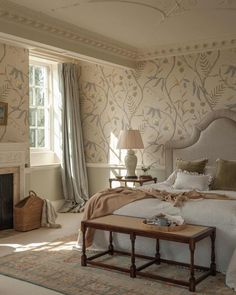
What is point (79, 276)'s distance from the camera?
12.1ft

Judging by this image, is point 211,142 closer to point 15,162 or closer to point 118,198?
point 118,198

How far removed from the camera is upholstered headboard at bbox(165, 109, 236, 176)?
5.87 meters

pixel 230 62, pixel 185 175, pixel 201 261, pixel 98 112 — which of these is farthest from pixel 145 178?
pixel 201 261

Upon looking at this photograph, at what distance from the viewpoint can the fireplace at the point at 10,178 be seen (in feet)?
18.2

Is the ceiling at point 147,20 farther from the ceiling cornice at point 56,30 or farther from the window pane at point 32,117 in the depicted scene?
the window pane at point 32,117

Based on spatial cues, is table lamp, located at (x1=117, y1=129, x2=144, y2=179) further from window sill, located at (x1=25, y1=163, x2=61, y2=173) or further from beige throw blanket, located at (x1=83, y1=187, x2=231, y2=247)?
beige throw blanket, located at (x1=83, y1=187, x2=231, y2=247)

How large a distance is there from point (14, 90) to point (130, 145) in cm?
192

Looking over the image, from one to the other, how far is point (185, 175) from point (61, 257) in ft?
6.66

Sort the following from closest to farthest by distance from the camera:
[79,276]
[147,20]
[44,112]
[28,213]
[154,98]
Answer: [79,276]
[147,20]
[28,213]
[154,98]
[44,112]

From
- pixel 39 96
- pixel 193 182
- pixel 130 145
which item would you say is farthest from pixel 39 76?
pixel 193 182

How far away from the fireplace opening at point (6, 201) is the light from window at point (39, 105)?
1271 mm

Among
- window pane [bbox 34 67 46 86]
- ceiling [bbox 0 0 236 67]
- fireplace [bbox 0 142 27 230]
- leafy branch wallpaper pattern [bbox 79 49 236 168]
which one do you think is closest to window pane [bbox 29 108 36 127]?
window pane [bbox 34 67 46 86]

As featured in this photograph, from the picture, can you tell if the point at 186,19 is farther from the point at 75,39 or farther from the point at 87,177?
the point at 87,177

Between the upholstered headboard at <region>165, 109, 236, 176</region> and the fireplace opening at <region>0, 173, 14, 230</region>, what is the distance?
2.43 meters
